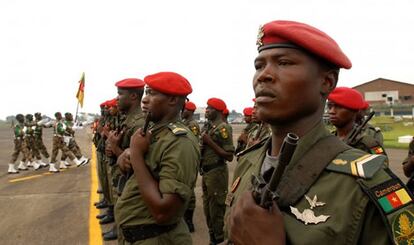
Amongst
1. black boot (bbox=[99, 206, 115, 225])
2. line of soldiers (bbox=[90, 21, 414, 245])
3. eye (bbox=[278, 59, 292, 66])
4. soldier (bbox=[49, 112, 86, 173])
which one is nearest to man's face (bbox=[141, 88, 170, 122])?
line of soldiers (bbox=[90, 21, 414, 245])

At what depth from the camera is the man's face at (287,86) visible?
1480 millimetres

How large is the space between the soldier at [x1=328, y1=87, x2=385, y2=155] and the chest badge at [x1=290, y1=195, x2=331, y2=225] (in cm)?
262

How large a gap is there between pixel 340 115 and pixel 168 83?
1.92 meters

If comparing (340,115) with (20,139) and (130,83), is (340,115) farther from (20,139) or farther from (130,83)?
(20,139)

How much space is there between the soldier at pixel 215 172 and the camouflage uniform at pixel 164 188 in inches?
108

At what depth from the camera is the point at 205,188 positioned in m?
6.28

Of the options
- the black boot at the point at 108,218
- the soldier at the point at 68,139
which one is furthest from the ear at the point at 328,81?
the soldier at the point at 68,139

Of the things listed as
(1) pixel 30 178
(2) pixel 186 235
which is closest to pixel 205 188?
(2) pixel 186 235

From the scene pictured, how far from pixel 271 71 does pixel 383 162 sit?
0.56 meters

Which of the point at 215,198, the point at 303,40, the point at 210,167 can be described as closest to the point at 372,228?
the point at 303,40

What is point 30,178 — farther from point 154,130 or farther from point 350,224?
point 350,224

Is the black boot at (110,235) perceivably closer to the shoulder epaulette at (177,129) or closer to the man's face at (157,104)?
the man's face at (157,104)

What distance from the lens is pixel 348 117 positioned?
3.93 m

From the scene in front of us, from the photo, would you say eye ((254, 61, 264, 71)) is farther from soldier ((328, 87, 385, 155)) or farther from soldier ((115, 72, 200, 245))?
soldier ((328, 87, 385, 155))
